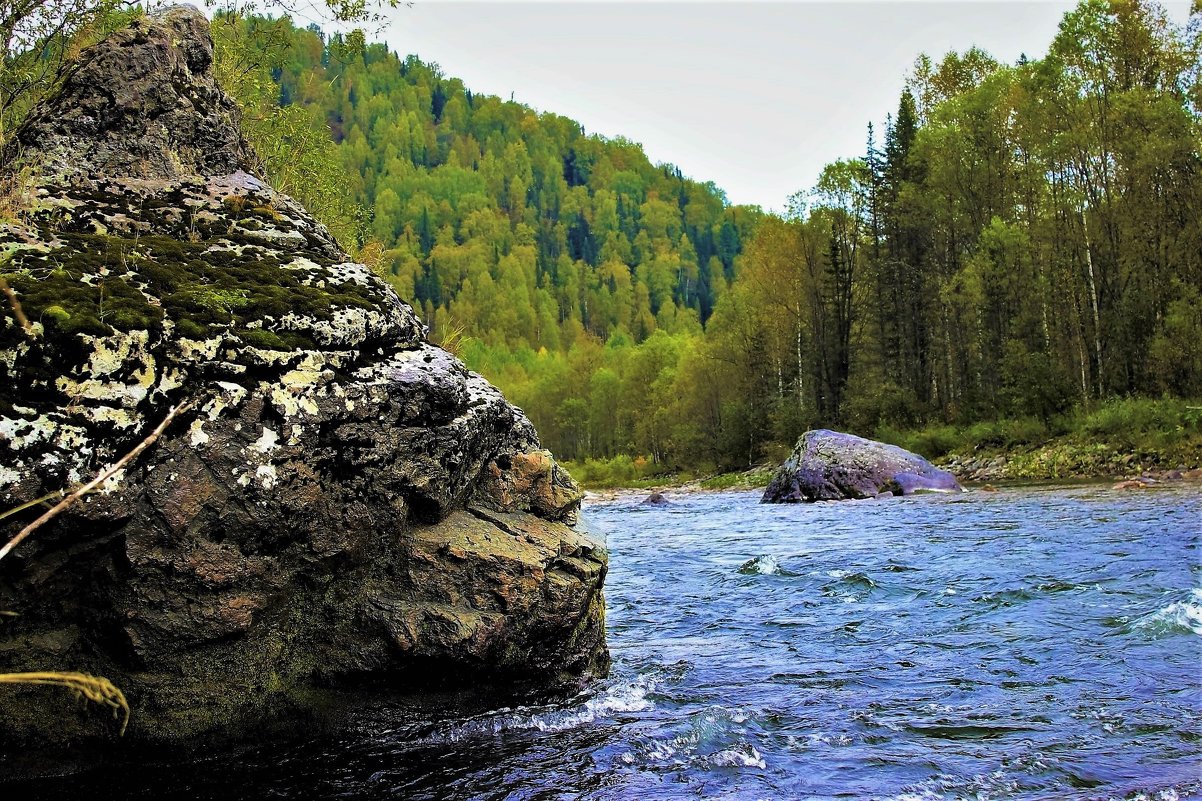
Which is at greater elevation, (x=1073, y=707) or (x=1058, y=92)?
(x=1058, y=92)

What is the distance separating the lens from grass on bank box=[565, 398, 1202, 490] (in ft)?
75.5

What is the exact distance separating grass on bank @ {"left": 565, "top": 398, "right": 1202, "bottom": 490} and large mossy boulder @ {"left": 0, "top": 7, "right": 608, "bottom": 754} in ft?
75.1

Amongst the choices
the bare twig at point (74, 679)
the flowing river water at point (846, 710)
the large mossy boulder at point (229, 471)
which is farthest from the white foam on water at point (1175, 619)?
the bare twig at point (74, 679)

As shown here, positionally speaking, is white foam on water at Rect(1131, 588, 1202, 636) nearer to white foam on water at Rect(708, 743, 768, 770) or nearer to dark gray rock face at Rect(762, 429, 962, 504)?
white foam on water at Rect(708, 743, 768, 770)

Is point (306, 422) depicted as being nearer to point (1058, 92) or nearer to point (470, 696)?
point (470, 696)

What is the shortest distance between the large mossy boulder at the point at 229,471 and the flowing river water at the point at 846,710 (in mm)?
423

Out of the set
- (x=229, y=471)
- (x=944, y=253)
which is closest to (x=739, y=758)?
(x=229, y=471)

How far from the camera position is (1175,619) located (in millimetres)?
6734

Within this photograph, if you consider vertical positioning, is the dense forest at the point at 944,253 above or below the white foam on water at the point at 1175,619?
above

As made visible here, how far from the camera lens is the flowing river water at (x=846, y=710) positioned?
13.7ft

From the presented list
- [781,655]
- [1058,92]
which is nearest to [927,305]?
[1058,92]

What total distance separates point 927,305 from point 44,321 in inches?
1617

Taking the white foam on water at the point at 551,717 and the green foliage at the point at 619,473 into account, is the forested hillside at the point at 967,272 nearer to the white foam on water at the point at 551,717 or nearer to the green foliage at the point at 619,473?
the green foliage at the point at 619,473

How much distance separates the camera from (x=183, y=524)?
4.18 meters
